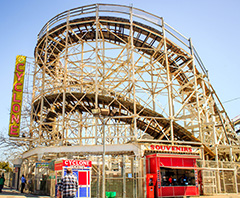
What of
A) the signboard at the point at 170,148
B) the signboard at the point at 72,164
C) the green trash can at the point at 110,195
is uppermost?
the signboard at the point at 170,148

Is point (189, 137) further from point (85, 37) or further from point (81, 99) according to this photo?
point (85, 37)

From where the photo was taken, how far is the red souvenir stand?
1638 cm

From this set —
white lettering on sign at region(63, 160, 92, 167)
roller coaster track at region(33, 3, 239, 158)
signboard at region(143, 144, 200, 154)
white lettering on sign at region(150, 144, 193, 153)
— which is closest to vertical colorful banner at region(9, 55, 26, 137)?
roller coaster track at region(33, 3, 239, 158)

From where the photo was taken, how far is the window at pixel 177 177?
57.7 feet

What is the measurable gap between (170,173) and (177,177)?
24.9 inches

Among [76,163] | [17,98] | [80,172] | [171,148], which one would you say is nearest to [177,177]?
[171,148]

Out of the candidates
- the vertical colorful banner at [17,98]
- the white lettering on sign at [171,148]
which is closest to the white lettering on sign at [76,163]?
the white lettering on sign at [171,148]

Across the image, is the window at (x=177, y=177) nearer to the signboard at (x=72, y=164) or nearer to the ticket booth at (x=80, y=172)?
the ticket booth at (x=80, y=172)

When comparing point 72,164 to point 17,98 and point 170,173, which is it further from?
point 17,98

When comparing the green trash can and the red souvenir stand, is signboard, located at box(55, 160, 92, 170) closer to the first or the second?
the green trash can

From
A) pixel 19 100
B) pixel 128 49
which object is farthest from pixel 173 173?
pixel 19 100

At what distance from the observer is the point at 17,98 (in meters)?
24.6

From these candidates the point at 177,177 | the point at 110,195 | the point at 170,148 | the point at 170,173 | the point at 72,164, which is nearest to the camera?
the point at 72,164

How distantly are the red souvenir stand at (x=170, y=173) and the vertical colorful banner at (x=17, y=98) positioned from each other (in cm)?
1230
